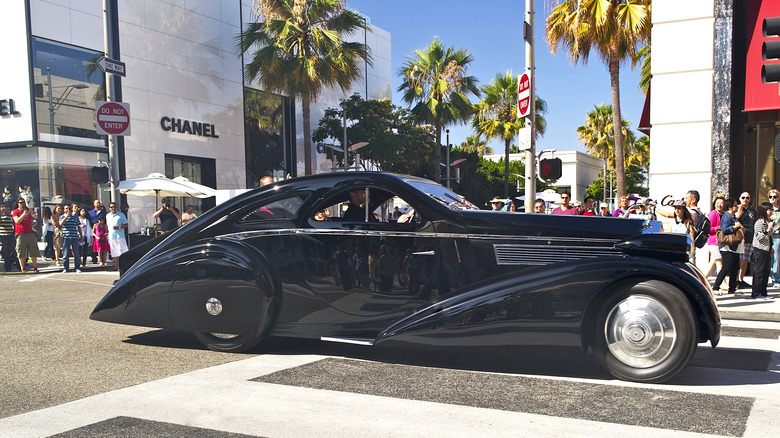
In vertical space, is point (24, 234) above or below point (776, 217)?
below

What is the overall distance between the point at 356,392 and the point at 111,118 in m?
13.5

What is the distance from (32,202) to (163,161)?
5.13 metres

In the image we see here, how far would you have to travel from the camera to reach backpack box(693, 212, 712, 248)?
28.7ft

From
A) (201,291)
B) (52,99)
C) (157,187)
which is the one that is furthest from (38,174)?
(201,291)

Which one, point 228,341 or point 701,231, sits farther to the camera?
point 701,231

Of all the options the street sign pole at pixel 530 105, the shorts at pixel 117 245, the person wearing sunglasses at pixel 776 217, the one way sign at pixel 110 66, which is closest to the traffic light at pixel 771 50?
the street sign pole at pixel 530 105

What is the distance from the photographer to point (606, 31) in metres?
17.3

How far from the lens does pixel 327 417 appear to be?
3516 millimetres

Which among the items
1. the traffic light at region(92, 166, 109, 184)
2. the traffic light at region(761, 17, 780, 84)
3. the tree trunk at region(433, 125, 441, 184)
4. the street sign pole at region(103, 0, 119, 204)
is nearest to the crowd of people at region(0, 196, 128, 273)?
the street sign pole at region(103, 0, 119, 204)

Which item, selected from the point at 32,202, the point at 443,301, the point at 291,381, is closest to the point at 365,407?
the point at 291,381

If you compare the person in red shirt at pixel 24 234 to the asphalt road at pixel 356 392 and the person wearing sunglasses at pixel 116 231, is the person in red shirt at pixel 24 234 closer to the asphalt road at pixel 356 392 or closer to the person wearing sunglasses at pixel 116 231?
the person wearing sunglasses at pixel 116 231

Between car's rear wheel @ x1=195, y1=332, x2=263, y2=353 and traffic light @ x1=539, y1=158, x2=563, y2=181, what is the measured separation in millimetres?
6136

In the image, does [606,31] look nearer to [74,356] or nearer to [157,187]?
[157,187]

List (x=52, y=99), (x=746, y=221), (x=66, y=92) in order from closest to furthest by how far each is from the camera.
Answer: (x=746, y=221) → (x=52, y=99) → (x=66, y=92)
